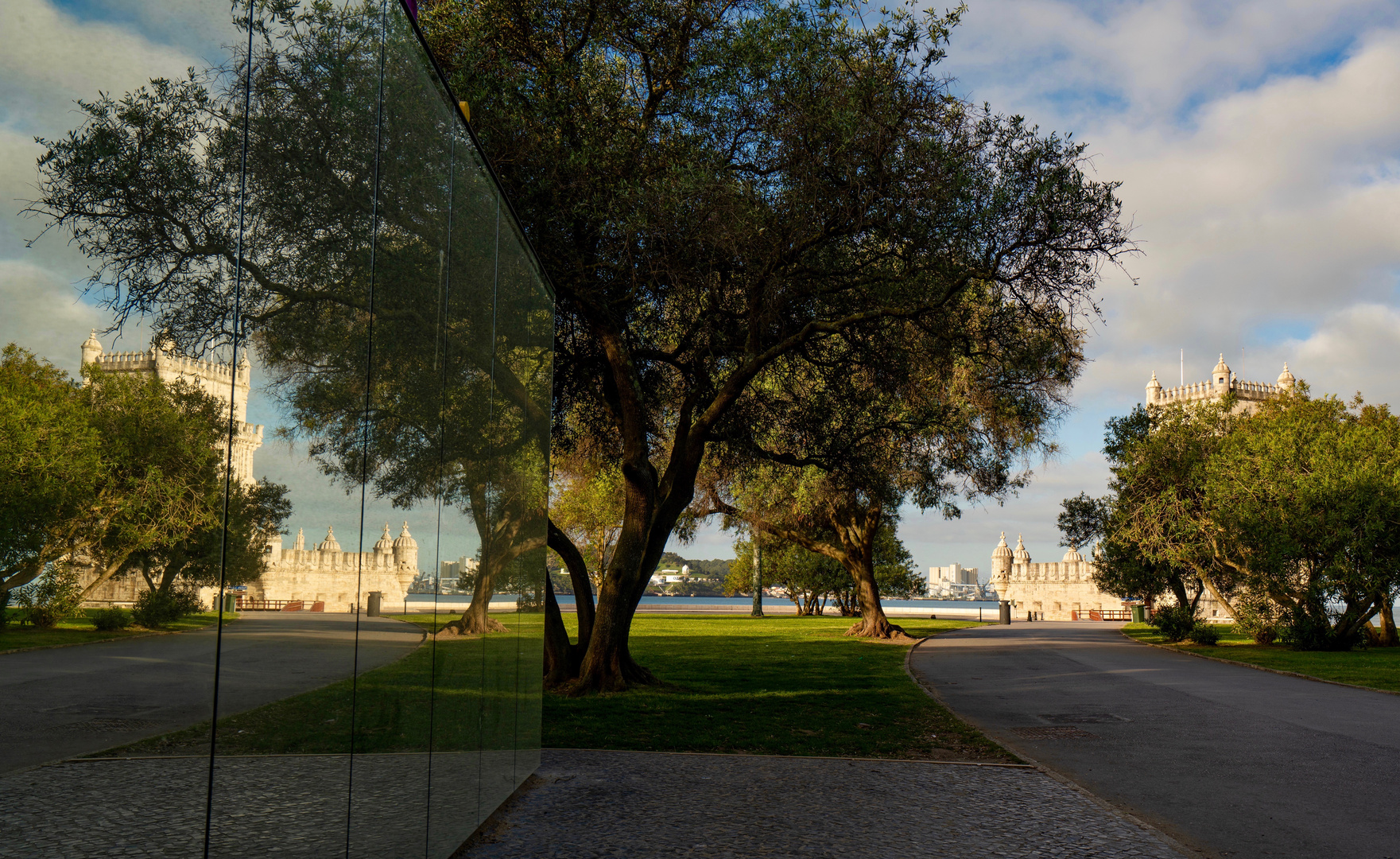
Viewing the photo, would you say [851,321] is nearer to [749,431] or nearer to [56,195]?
[749,431]

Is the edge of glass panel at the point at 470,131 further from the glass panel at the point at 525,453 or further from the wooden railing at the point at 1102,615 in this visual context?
the wooden railing at the point at 1102,615

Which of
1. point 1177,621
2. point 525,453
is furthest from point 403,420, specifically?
point 1177,621

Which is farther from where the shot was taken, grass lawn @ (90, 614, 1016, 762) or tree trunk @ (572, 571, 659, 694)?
tree trunk @ (572, 571, 659, 694)

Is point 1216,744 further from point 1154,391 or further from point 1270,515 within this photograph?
point 1154,391

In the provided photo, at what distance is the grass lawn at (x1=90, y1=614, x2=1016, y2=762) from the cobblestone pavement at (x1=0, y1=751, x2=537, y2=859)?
0.21 feet

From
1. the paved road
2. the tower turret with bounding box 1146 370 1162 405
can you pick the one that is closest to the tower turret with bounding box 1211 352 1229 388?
the tower turret with bounding box 1146 370 1162 405

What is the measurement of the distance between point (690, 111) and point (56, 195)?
1126cm

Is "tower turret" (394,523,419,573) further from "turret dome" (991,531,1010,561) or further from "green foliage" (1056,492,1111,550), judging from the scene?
"turret dome" (991,531,1010,561)

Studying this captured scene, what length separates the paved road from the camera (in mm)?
6227

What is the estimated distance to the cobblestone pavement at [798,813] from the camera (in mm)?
5402

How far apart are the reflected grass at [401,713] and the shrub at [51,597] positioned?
12.9 inches

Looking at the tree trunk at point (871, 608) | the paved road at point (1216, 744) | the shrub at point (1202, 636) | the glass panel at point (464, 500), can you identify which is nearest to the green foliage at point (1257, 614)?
the shrub at point (1202, 636)

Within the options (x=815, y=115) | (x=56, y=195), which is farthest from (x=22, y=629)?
(x=815, y=115)

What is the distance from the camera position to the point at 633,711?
11352 mm
